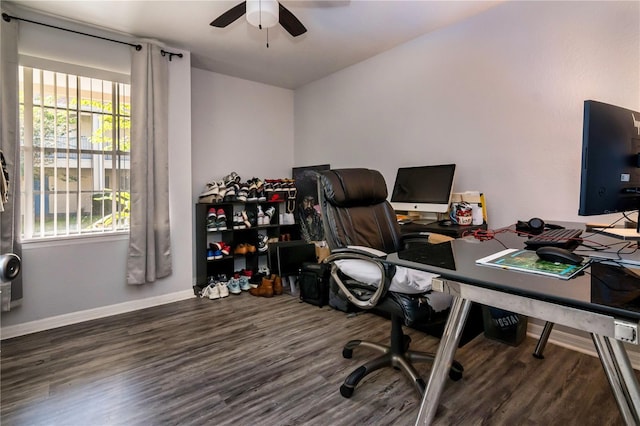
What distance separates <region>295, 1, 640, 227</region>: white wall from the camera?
7.04 ft

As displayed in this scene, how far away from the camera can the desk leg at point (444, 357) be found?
3.69 ft

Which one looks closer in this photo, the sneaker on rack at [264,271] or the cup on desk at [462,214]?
the cup on desk at [462,214]

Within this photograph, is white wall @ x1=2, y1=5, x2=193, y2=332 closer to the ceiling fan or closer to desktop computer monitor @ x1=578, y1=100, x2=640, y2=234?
the ceiling fan

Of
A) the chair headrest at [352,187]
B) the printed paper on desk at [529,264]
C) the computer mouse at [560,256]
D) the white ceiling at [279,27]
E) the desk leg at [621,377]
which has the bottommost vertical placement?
the desk leg at [621,377]

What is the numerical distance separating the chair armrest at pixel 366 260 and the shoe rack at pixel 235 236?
7.32 ft

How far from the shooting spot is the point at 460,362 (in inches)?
81.7

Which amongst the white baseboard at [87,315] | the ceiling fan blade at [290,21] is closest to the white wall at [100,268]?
the white baseboard at [87,315]

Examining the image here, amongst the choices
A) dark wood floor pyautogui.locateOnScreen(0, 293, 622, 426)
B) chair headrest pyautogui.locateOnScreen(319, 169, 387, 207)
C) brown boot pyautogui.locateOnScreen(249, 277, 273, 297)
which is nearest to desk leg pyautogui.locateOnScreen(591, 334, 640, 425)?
dark wood floor pyautogui.locateOnScreen(0, 293, 622, 426)

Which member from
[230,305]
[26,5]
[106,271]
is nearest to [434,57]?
[230,305]

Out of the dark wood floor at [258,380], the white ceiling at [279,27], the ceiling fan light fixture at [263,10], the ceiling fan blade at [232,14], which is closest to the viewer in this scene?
the dark wood floor at [258,380]

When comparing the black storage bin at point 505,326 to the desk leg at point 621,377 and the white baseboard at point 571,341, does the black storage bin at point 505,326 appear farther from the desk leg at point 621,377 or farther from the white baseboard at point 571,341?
the desk leg at point 621,377

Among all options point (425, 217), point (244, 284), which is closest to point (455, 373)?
point (425, 217)

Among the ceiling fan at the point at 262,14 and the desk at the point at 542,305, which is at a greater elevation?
the ceiling fan at the point at 262,14

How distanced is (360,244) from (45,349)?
240 centimetres
